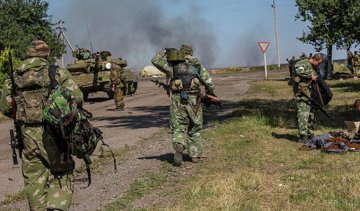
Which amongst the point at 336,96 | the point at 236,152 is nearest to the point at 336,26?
the point at 336,96

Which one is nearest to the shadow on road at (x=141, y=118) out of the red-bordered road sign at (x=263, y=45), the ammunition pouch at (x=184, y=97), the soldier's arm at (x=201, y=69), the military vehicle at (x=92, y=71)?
the military vehicle at (x=92, y=71)

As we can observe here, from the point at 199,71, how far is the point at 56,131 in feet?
13.8

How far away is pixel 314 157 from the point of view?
8.71 metres

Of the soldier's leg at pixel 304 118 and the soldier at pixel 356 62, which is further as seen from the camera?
the soldier at pixel 356 62

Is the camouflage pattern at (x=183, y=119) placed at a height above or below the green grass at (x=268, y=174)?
above

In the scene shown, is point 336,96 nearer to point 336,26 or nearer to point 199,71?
point 336,26

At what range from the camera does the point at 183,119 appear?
8.45 m

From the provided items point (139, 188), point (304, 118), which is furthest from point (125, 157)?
point (304, 118)

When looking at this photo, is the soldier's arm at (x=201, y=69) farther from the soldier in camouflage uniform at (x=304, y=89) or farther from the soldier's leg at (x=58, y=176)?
the soldier's leg at (x=58, y=176)

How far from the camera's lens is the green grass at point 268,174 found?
6121mm

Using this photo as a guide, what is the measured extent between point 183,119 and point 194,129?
0.29 metres

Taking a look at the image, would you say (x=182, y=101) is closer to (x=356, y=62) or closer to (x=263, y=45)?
(x=263, y=45)

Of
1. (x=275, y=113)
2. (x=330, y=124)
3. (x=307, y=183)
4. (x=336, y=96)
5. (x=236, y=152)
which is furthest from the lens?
(x=336, y=96)

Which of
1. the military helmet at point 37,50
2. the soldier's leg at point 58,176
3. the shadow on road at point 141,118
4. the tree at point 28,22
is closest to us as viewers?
the soldier's leg at point 58,176
